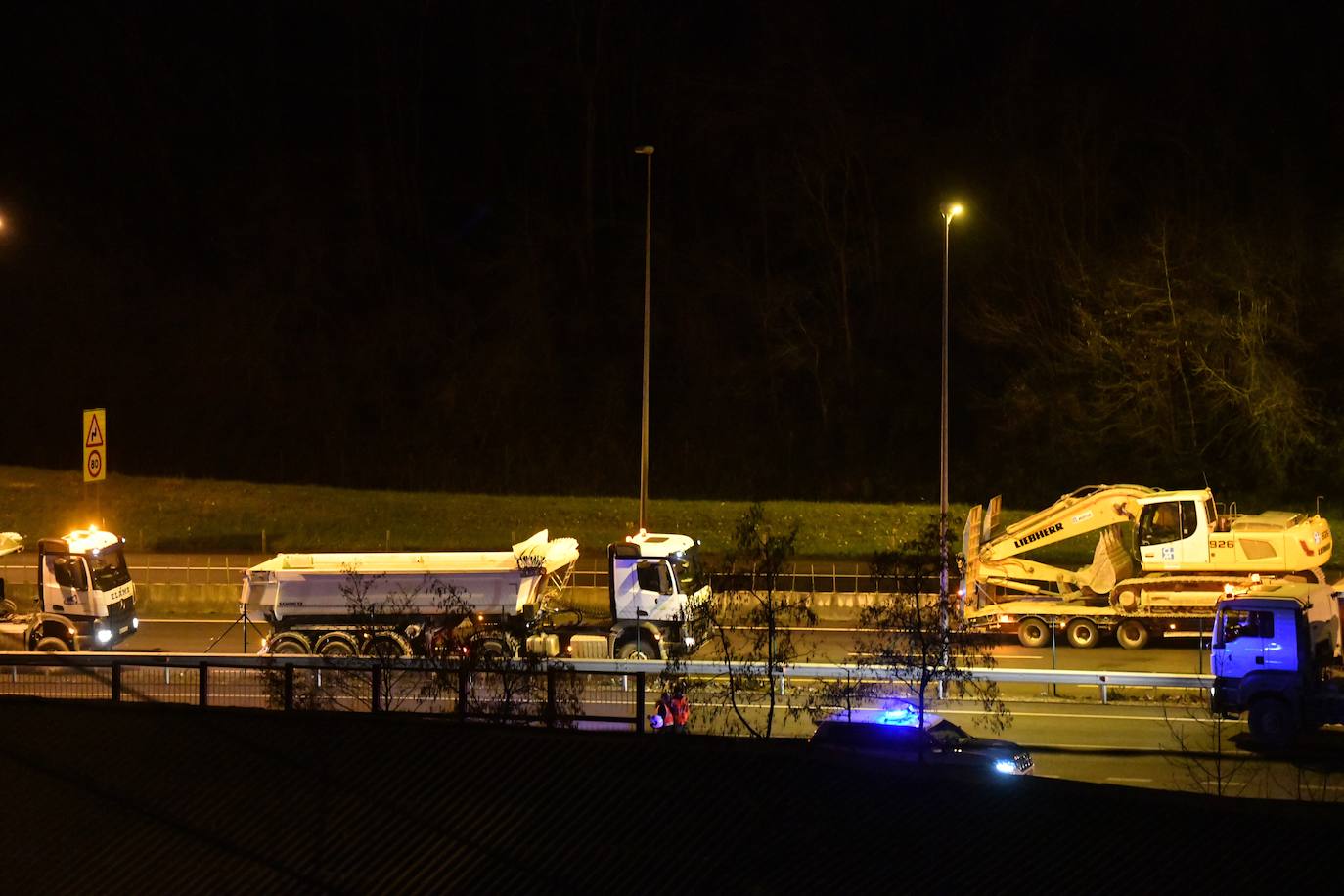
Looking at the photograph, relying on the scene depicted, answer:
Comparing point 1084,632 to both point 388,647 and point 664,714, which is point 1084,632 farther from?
point 664,714

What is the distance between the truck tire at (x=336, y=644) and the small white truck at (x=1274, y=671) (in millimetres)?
15321

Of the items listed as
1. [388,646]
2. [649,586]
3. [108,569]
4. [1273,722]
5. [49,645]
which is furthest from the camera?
[108,569]

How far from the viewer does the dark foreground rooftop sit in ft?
40.2

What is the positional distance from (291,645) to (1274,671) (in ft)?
56.6

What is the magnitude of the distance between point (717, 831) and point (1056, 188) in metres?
39.0

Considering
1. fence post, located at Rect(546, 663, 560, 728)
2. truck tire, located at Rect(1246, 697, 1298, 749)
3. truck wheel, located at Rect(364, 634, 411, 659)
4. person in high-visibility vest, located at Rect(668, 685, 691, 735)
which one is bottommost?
truck tire, located at Rect(1246, 697, 1298, 749)

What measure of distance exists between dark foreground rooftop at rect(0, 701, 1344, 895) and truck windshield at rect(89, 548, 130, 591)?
13219 mm

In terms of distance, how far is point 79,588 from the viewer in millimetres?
28359

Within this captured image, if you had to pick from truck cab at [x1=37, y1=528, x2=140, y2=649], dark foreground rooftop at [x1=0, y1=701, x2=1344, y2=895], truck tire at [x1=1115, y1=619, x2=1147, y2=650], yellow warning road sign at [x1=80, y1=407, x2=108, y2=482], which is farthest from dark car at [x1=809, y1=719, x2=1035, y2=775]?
yellow warning road sign at [x1=80, y1=407, x2=108, y2=482]

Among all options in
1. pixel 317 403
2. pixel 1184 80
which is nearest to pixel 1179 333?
pixel 1184 80

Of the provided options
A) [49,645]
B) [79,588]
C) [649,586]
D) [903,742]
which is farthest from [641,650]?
[49,645]

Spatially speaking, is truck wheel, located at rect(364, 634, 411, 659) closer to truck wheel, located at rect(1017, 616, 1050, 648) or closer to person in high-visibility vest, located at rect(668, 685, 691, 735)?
person in high-visibility vest, located at rect(668, 685, 691, 735)

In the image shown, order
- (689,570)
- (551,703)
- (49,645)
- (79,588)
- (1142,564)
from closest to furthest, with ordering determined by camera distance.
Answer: (551,703) → (49,645) → (79,588) → (689,570) → (1142,564)

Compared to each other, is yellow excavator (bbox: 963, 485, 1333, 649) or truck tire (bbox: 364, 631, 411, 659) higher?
yellow excavator (bbox: 963, 485, 1333, 649)
